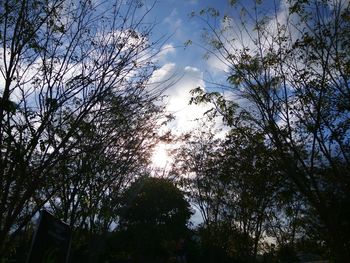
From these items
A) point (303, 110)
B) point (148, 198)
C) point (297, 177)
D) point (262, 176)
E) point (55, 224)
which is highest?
point (148, 198)

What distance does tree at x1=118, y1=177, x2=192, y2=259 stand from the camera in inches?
1128

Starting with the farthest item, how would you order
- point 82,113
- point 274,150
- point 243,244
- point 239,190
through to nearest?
point 243,244, point 239,190, point 274,150, point 82,113

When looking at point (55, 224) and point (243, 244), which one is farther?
point (243, 244)

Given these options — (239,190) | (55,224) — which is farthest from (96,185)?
(55,224)

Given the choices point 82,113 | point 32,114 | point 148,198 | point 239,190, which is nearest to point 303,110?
point 82,113

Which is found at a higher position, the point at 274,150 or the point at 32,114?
the point at 274,150

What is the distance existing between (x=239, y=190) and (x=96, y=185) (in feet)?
30.5

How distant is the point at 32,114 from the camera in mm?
8445

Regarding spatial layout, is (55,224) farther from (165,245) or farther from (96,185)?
(165,245)

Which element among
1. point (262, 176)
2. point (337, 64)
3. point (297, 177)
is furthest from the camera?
point (262, 176)

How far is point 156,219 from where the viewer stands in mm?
29125

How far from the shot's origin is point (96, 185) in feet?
48.8

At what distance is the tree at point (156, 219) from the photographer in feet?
94.0

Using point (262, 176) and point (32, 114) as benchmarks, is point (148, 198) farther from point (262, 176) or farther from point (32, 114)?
point (32, 114)
